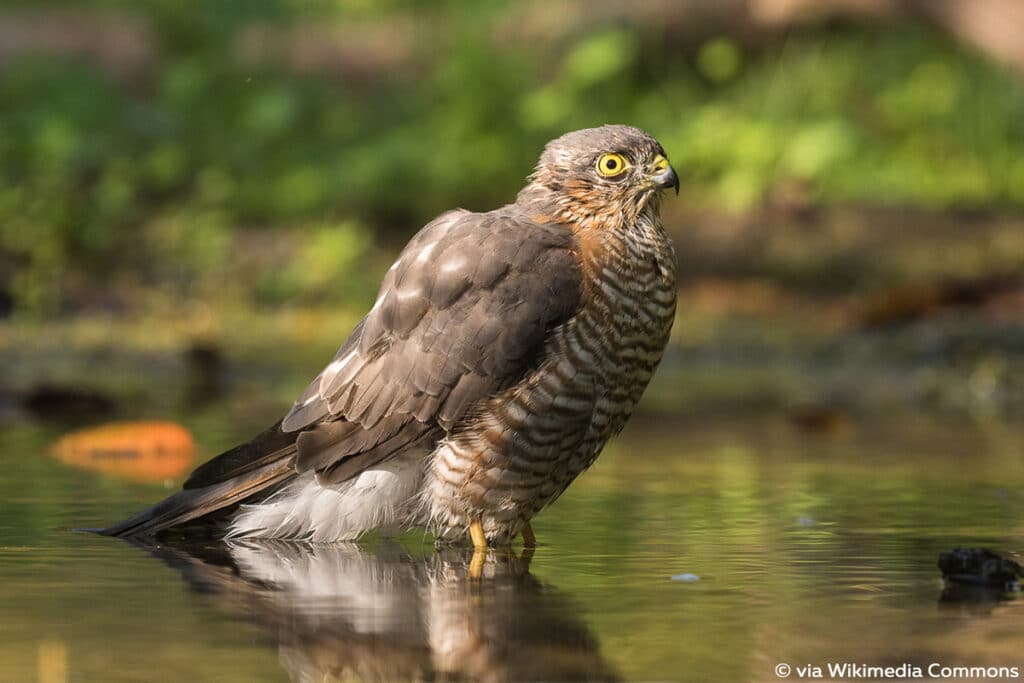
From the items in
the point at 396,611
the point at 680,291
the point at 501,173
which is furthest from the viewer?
the point at 501,173

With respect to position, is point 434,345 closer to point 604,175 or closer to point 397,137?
point 604,175

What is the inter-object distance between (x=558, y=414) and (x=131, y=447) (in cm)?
237

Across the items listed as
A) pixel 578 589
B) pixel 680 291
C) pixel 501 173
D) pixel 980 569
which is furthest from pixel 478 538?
pixel 501 173

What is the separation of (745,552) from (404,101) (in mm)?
9080

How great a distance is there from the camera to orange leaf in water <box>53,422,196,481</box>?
612cm

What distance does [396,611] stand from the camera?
3584 mm

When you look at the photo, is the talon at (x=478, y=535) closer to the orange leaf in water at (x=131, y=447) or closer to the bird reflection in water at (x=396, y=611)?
the bird reflection in water at (x=396, y=611)

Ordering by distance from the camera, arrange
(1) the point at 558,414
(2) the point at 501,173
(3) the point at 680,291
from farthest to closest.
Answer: (2) the point at 501,173 < (3) the point at 680,291 < (1) the point at 558,414

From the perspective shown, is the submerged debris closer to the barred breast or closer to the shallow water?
the shallow water

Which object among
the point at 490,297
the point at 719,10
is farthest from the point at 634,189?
the point at 719,10

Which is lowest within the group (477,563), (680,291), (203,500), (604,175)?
(477,563)

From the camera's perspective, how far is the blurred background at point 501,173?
29.9 ft

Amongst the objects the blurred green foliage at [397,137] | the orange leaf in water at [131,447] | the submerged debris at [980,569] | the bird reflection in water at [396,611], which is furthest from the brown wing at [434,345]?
the blurred green foliage at [397,137]

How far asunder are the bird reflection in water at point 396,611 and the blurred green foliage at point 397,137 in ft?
19.8
